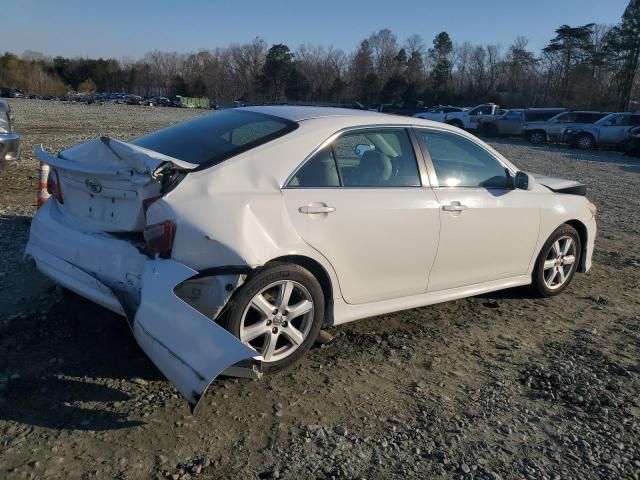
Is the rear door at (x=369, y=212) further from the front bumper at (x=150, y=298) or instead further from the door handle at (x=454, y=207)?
the front bumper at (x=150, y=298)

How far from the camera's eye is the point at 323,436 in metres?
3.03

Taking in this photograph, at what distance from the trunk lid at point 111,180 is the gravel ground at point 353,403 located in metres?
0.86

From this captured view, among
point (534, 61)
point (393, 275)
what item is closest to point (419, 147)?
point (393, 275)

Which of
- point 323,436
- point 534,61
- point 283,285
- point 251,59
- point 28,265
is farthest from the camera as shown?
point 251,59

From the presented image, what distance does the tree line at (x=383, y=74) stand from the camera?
64250 mm

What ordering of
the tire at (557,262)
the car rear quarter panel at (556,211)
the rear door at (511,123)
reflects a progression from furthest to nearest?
the rear door at (511,123) < the tire at (557,262) < the car rear quarter panel at (556,211)

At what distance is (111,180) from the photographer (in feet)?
11.3

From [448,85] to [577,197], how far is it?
87425mm

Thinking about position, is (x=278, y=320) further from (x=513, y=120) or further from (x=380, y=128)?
(x=513, y=120)

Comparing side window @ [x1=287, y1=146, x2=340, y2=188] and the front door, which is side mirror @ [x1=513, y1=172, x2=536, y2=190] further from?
side window @ [x1=287, y1=146, x2=340, y2=188]

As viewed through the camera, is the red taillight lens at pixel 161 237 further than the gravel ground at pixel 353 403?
Yes

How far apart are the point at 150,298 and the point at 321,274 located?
1.13 meters

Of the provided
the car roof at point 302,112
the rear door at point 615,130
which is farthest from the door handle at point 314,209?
the rear door at point 615,130

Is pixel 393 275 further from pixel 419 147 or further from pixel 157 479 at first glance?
pixel 157 479
